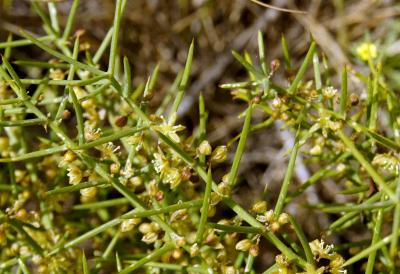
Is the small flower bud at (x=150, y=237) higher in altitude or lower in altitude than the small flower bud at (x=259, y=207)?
lower

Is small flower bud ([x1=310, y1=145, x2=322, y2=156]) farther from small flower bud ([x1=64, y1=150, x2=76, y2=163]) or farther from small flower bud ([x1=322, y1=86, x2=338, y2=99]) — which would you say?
small flower bud ([x1=64, y1=150, x2=76, y2=163])

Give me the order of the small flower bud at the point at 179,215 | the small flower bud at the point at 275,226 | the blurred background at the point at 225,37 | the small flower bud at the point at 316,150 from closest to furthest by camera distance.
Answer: the small flower bud at the point at 275,226 → the small flower bud at the point at 179,215 → the small flower bud at the point at 316,150 → the blurred background at the point at 225,37

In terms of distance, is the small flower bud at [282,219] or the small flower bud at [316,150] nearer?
the small flower bud at [282,219]

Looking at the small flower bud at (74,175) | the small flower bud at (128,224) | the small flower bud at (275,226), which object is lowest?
the small flower bud at (128,224)

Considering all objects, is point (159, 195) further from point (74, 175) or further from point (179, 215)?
point (74, 175)

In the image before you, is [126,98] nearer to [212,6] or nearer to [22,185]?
[22,185]

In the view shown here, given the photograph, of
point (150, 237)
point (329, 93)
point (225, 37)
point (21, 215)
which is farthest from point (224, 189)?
point (225, 37)

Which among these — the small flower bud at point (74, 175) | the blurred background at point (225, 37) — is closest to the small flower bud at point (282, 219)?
the small flower bud at point (74, 175)

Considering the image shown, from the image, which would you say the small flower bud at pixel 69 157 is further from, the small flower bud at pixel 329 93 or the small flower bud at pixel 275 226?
the small flower bud at pixel 329 93

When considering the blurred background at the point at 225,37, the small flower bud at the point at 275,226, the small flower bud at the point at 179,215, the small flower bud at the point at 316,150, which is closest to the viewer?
the small flower bud at the point at 275,226

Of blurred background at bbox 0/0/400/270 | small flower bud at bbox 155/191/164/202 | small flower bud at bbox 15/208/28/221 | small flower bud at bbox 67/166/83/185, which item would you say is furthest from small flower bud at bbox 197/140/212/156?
blurred background at bbox 0/0/400/270
